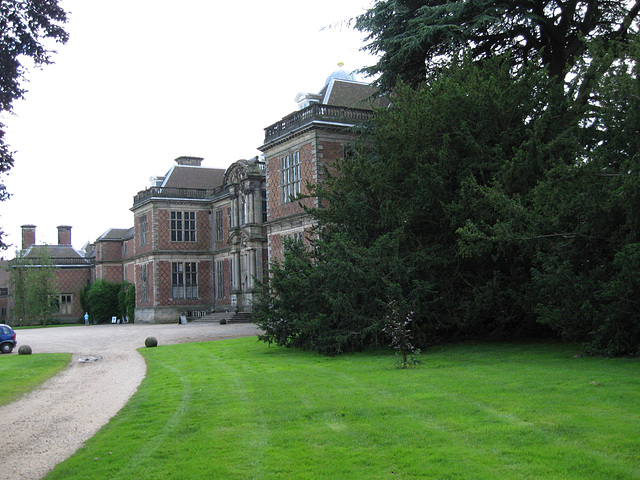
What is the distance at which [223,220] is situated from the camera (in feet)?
151

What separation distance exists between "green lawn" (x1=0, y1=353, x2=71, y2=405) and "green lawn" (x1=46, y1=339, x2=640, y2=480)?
2915 mm

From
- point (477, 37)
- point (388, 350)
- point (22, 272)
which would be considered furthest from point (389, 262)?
point (22, 272)

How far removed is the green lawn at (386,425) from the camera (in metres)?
6.12

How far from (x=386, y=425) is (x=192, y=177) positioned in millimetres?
43712

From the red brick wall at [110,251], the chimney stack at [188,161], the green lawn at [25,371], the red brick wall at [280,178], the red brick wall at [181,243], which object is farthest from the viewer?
the red brick wall at [110,251]

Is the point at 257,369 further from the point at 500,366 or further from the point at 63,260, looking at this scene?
the point at 63,260

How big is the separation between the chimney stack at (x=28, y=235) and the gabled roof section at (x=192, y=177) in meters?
26.5

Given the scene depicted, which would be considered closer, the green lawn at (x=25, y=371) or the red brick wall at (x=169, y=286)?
the green lawn at (x=25, y=371)

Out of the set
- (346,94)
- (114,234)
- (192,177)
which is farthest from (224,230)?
(114,234)

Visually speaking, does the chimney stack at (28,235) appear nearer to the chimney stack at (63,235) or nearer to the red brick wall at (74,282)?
the chimney stack at (63,235)

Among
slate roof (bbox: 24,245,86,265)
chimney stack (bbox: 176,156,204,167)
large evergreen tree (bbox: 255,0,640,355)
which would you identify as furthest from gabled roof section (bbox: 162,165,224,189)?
large evergreen tree (bbox: 255,0,640,355)

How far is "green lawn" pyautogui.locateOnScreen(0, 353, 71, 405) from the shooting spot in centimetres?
1341

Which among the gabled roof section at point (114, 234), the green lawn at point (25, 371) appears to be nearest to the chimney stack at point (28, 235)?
the gabled roof section at point (114, 234)

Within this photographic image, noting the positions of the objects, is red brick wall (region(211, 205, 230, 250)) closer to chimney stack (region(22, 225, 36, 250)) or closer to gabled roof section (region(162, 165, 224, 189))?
gabled roof section (region(162, 165, 224, 189))
